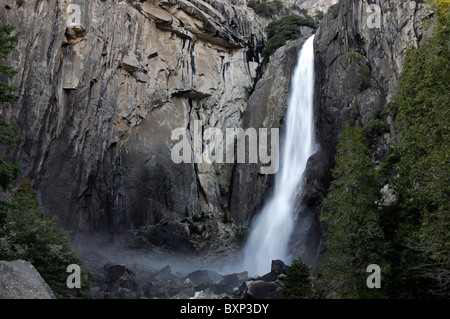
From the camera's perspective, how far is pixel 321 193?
30281mm

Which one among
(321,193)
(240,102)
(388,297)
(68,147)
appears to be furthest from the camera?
(240,102)

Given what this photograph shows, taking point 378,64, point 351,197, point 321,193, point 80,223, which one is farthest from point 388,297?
point 80,223

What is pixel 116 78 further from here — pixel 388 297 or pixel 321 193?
pixel 388 297

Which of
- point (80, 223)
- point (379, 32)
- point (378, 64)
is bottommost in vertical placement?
point (80, 223)

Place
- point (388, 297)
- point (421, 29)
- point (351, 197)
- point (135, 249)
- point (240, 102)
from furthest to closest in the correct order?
point (240, 102), point (135, 249), point (421, 29), point (351, 197), point (388, 297)

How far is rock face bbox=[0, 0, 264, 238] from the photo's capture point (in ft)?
99.8

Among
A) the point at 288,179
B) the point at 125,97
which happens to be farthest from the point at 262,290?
the point at 125,97

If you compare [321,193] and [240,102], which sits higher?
[240,102]

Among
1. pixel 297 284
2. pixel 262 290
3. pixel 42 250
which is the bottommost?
pixel 262 290

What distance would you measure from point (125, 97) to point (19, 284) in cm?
2808

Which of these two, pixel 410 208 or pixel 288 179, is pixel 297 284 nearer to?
pixel 410 208

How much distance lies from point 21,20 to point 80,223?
15.9m

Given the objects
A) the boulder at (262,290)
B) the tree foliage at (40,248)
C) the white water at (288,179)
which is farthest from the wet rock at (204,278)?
the tree foliage at (40,248)

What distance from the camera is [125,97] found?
38.9 metres
